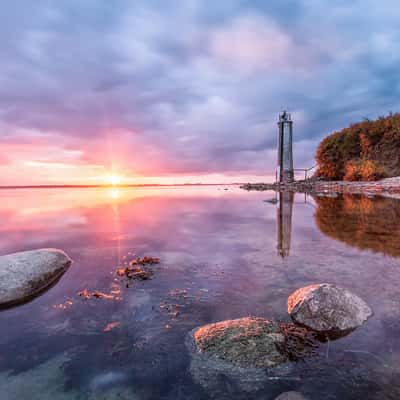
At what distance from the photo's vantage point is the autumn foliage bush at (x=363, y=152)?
37.0m

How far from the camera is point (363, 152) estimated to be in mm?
40656

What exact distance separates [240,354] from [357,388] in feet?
4.38

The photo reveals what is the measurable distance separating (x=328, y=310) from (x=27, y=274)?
635 centimetres

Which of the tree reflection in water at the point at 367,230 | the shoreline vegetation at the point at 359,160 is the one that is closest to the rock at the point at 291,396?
the tree reflection in water at the point at 367,230

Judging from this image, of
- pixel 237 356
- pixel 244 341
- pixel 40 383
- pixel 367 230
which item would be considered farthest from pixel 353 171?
pixel 40 383

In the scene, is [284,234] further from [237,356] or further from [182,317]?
[237,356]

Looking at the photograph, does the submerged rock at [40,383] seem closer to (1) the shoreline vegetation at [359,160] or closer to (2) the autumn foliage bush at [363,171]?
(1) the shoreline vegetation at [359,160]

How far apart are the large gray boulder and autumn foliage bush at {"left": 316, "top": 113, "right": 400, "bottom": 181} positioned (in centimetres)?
4184

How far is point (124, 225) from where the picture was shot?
45.7ft

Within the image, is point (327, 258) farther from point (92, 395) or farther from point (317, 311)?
point (92, 395)

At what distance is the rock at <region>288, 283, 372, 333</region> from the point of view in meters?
3.92

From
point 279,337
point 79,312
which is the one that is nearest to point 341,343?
point 279,337

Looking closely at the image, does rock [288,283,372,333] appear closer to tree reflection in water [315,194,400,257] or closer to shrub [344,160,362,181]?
tree reflection in water [315,194,400,257]

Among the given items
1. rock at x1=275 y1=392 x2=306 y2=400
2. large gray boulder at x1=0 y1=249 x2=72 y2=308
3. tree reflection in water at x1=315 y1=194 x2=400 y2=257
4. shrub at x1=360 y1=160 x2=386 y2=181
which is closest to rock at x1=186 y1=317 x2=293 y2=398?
rock at x1=275 y1=392 x2=306 y2=400
